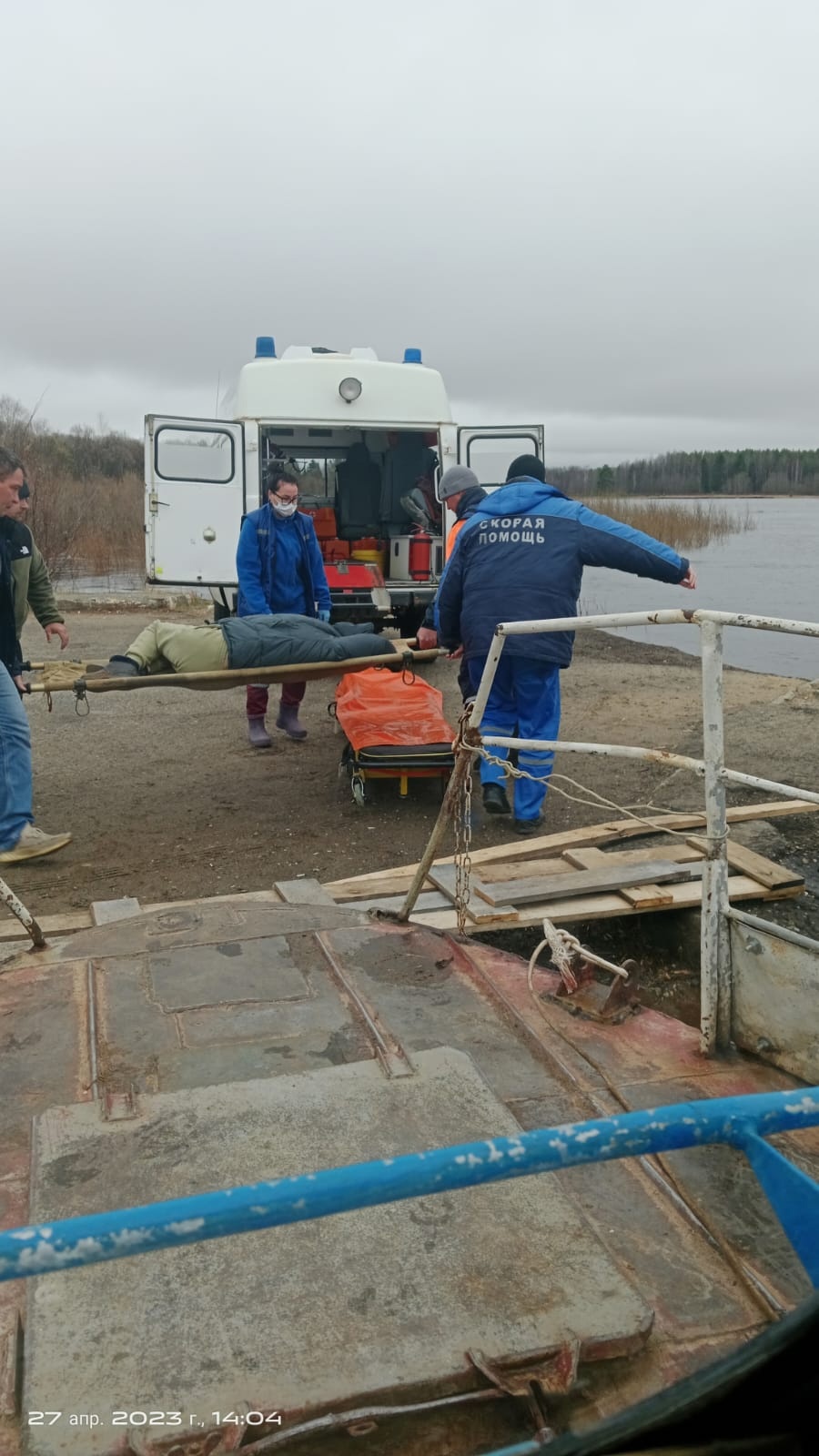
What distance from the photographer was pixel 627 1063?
288 cm

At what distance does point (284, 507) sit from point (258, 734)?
1.70 m

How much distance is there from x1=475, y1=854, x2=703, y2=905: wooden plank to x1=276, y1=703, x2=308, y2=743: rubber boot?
12.1ft

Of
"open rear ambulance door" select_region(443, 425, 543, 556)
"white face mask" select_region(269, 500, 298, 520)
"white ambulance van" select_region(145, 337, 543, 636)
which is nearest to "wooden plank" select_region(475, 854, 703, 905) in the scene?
"white face mask" select_region(269, 500, 298, 520)

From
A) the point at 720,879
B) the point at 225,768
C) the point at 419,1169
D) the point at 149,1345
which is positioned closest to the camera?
the point at 419,1169

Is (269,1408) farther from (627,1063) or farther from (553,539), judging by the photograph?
(553,539)

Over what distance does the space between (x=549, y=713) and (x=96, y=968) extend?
3.15m

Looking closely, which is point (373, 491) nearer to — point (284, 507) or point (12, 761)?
point (284, 507)

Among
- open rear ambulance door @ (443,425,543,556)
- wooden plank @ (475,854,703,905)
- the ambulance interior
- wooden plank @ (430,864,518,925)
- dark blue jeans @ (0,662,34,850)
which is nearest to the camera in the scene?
wooden plank @ (430,864,518,925)

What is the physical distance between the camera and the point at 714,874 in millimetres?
2949

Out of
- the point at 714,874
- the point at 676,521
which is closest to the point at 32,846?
the point at 714,874

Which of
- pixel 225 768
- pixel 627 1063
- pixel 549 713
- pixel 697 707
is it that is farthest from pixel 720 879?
pixel 697 707

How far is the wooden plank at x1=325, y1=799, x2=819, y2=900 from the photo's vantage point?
464 cm

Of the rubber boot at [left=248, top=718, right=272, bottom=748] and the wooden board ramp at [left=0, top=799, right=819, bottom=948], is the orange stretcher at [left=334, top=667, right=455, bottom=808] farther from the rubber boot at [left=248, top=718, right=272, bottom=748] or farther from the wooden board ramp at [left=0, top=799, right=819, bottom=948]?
the rubber boot at [left=248, top=718, right=272, bottom=748]

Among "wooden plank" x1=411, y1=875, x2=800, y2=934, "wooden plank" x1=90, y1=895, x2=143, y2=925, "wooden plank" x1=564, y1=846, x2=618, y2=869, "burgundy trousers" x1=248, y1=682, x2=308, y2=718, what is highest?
"burgundy trousers" x1=248, y1=682, x2=308, y2=718
